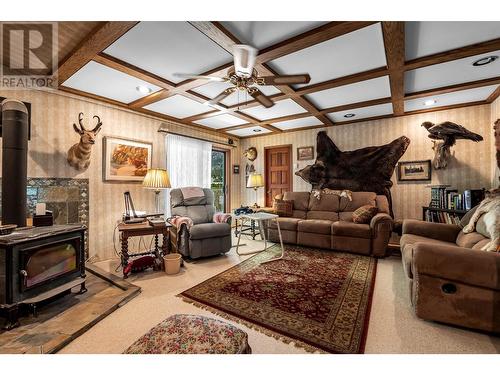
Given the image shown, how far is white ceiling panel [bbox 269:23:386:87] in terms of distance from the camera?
192 centimetres

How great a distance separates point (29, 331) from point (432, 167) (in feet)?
18.2

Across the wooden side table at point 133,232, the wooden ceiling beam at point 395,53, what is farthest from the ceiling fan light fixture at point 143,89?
the wooden ceiling beam at point 395,53

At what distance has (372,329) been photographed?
1.66 metres

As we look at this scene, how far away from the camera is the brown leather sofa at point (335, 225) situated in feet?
10.9

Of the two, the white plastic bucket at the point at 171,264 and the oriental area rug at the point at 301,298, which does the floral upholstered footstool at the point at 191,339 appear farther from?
the white plastic bucket at the point at 171,264

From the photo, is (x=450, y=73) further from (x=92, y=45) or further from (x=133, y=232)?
(x=133, y=232)

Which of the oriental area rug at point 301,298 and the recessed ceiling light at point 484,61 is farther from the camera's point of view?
the recessed ceiling light at point 484,61

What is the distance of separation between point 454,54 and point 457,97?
1598 millimetres

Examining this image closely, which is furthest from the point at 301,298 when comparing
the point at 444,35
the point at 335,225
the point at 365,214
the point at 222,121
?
the point at 222,121

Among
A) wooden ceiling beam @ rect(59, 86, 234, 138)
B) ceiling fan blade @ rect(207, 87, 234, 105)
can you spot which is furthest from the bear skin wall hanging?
ceiling fan blade @ rect(207, 87, 234, 105)

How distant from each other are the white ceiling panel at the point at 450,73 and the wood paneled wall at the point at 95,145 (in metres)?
3.96
